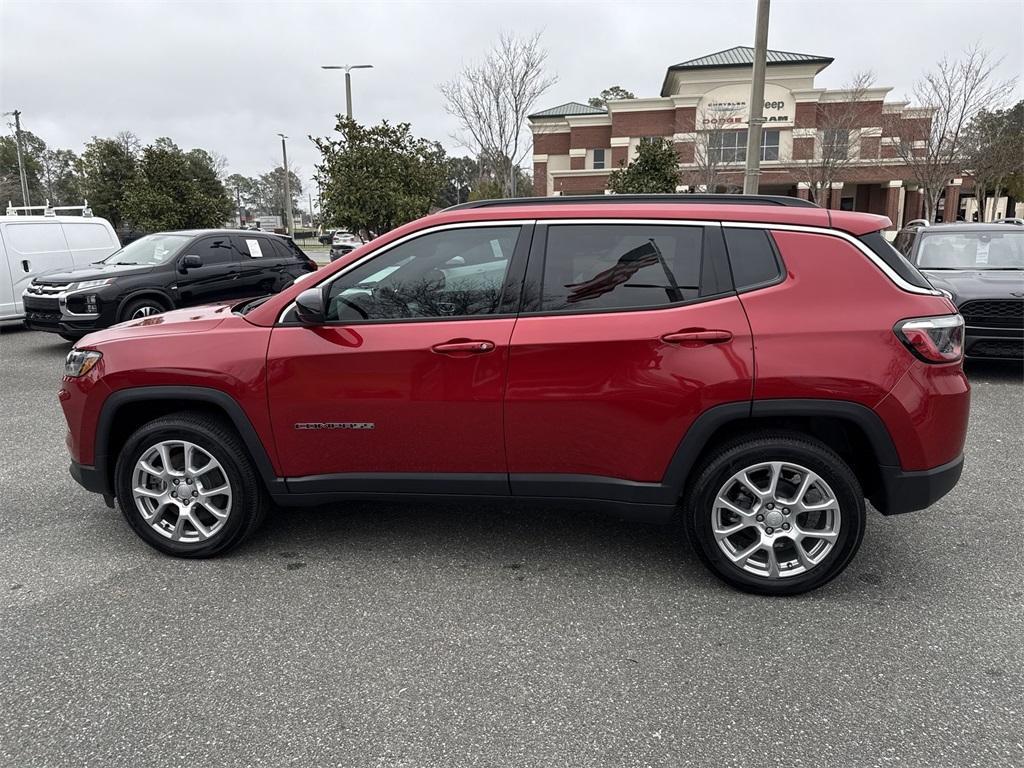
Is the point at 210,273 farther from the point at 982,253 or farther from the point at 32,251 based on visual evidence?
the point at 982,253

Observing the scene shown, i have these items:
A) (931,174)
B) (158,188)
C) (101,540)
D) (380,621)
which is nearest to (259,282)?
(101,540)

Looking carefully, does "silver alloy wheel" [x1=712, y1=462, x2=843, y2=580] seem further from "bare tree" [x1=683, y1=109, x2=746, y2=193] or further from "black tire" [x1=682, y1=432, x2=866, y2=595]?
"bare tree" [x1=683, y1=109, x2=746, y2=193]

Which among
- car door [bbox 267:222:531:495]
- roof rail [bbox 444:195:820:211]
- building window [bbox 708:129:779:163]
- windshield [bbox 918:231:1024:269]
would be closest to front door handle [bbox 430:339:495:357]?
car door [bbox 267:222:531:495]

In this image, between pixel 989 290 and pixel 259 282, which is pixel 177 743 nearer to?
pixel 989 290

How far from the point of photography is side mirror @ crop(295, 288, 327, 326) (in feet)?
11.2

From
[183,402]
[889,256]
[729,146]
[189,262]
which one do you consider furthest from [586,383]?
[729,146]

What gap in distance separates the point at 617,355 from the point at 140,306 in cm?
872

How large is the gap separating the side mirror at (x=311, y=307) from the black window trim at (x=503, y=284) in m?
0.04

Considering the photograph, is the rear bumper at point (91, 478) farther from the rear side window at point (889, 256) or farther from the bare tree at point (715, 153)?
the bare tree at point (715, 153)

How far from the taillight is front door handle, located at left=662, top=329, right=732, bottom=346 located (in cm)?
71

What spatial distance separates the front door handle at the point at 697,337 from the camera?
3.15 meters

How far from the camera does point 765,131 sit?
44375 mm

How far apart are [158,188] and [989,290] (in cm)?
2569

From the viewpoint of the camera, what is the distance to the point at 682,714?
101 inches
